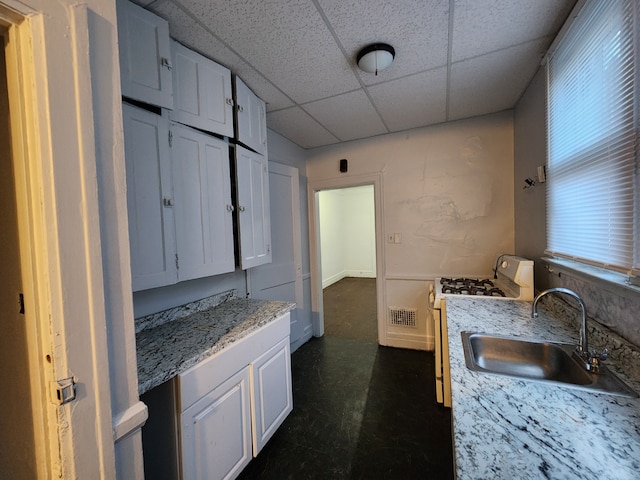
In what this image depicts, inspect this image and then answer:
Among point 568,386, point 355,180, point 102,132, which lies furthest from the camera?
point 355,180

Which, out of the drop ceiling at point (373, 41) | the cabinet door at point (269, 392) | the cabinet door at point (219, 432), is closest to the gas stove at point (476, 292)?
the cabinet door at point (269, 392)

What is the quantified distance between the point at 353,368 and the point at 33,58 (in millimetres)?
2755

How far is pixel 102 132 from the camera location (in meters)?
0.67

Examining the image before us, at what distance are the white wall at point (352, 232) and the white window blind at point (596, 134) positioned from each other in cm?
535

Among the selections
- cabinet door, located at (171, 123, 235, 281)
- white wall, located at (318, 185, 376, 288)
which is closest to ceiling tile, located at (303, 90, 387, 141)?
cabinet door, located at (171, 123, 235, 281)

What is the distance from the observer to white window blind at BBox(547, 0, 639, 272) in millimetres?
950

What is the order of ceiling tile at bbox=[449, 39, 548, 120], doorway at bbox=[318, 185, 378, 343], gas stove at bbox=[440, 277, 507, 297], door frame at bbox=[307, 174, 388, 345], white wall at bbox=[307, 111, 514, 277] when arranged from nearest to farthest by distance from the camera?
1. ceiling tile at bbox=[449, 39, 548, 120]
2. gas stove at bbox=[440, 277, 507, 297]
3. white wall at bbox=[307, 111, 514, 277]
4. door frame at bbox=[307, 174, 388, 345]
5. doorway at bbox=[318, 185, 378, 343]

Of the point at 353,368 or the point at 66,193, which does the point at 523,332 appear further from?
the point at 66,193

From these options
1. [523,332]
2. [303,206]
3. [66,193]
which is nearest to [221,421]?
[66,193]

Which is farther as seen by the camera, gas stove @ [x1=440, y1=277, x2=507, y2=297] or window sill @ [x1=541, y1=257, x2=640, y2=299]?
gas stove @ [x1=440, y1=277, x2=507, y2=297]

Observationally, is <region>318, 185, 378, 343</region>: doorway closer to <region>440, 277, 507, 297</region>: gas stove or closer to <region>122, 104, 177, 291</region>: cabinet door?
<region>440, 277, 507, 297</region>: gas stove

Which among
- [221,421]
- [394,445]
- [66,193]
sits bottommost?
[394,445]

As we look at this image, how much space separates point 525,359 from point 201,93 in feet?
7.41

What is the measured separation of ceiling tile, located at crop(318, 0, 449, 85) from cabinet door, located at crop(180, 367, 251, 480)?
192 cm
